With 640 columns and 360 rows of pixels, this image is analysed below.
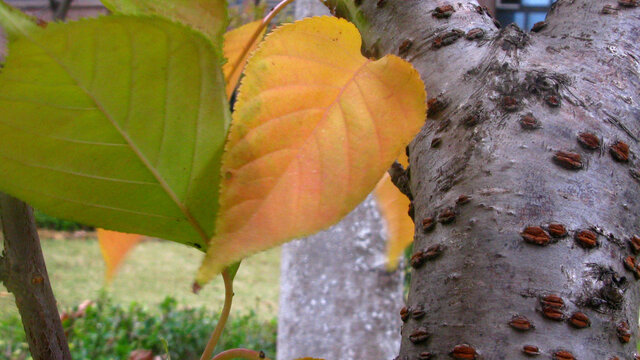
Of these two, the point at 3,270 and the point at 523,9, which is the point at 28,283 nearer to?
the point at 3,270

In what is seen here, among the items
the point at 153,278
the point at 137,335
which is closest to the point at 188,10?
the point at 137,335

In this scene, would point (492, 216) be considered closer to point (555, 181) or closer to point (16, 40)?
point (555, 181)

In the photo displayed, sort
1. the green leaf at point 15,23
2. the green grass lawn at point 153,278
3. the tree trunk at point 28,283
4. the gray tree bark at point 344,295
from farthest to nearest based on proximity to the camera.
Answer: the green grass lawn at point 153,278, the gray tree bark at point 344,295, the tree trunk at point 28,283, the green leaf at point 15,23

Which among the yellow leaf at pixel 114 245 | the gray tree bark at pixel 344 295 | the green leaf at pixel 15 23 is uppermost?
the green leaf at pixel 15 23

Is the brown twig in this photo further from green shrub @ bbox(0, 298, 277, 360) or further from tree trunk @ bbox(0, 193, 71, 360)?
green shrub @ bbox(0, 298, 277, 360)

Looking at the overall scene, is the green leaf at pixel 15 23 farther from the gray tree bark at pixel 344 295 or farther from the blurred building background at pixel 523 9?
the blurred building background at pixel 523 9

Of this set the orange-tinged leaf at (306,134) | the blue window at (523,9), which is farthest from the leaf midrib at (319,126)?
the blue window at (523,9)

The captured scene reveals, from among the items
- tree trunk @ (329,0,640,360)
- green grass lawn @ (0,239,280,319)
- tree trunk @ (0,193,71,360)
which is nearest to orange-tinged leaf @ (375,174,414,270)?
tree trunk @ (329,0,640,360)
